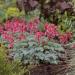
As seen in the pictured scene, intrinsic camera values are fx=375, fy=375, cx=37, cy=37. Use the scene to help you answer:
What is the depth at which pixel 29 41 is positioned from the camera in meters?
6.71

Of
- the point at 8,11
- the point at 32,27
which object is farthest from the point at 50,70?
the point at 8,11

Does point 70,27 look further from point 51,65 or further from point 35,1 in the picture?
point 51,65

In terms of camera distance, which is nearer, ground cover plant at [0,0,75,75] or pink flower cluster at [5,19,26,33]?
ground cover plant at [0,0,75,75]

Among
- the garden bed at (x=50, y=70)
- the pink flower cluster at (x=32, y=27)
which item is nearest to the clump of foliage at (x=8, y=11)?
the pink flower cluster at (x=32, y=27)

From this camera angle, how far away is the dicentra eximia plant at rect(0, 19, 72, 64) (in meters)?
6.45

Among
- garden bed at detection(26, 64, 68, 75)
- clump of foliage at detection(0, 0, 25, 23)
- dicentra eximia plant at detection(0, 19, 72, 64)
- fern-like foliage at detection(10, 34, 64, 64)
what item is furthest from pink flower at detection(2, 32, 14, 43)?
clump of foliage at detection(0, 0, 25, 23)

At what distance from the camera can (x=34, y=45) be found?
6.59 metres

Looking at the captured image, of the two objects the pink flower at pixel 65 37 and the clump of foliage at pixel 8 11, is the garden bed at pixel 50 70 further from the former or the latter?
the clump of foliage at pixel 8 11

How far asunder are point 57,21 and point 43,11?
1.35 ft

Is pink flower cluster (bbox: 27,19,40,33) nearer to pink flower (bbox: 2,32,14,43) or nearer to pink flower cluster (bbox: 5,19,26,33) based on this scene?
pink flower cluster (bbox: 5,19,26,33)

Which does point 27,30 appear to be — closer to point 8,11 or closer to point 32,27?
point 32,27

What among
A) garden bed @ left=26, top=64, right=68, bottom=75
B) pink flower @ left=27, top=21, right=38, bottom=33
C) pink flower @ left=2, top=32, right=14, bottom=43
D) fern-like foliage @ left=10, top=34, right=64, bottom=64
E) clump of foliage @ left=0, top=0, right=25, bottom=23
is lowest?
garden bed @ left=26, top=64, right=68, bottom=75

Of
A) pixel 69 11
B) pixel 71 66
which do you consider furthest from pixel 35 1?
pixel 71 66

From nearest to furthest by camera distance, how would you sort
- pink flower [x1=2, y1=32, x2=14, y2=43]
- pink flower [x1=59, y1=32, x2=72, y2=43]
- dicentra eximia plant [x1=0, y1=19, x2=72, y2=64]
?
1. dicentra eximia plant [x1=0, y1=19, x2=72, y2=64]
2. pink flower [x1=2, y1=32, x2=14, y2=43]
3. pink flower [x1=59, y1=32, x2=72, y2=43]
